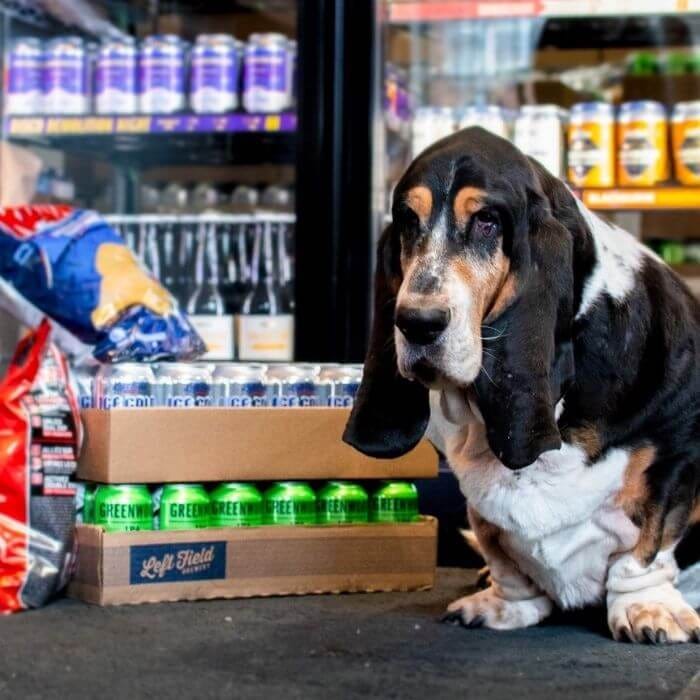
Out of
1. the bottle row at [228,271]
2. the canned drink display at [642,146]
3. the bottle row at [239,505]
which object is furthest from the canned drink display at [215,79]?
the bottle row at [239,505]

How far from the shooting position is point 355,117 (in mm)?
3902

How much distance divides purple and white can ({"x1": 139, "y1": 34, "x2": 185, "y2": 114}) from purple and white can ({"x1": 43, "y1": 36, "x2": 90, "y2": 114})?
0.19 metres

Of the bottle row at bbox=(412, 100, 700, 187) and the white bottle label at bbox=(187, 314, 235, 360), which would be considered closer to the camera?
the bottle row at bbox=(412, 100, 700, 187)

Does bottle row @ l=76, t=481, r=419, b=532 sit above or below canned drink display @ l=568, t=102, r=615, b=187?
below

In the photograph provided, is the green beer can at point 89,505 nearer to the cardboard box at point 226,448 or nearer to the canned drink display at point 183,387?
the cardboard box at point 226,448

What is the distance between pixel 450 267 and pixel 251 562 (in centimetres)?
99

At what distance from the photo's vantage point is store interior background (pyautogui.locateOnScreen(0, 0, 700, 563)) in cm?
390

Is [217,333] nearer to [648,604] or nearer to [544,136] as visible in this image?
[544,136]

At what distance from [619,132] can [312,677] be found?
89.3 inches

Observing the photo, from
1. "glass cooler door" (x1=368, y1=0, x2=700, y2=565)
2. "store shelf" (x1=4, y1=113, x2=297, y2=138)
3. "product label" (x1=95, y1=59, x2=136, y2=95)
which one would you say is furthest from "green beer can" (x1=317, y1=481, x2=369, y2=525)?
"product label" (x1=95, y1=59, x2=136, y2=95)

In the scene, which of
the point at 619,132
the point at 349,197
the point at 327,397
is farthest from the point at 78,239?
the point at 619,132

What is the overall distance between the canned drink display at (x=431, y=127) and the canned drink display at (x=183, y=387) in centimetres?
137

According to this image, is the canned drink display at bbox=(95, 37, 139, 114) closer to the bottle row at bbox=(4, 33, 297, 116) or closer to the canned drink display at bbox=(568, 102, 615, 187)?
the bottle row at bbox=(4, 33, 297, 116)

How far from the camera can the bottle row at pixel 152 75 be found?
4137mm
